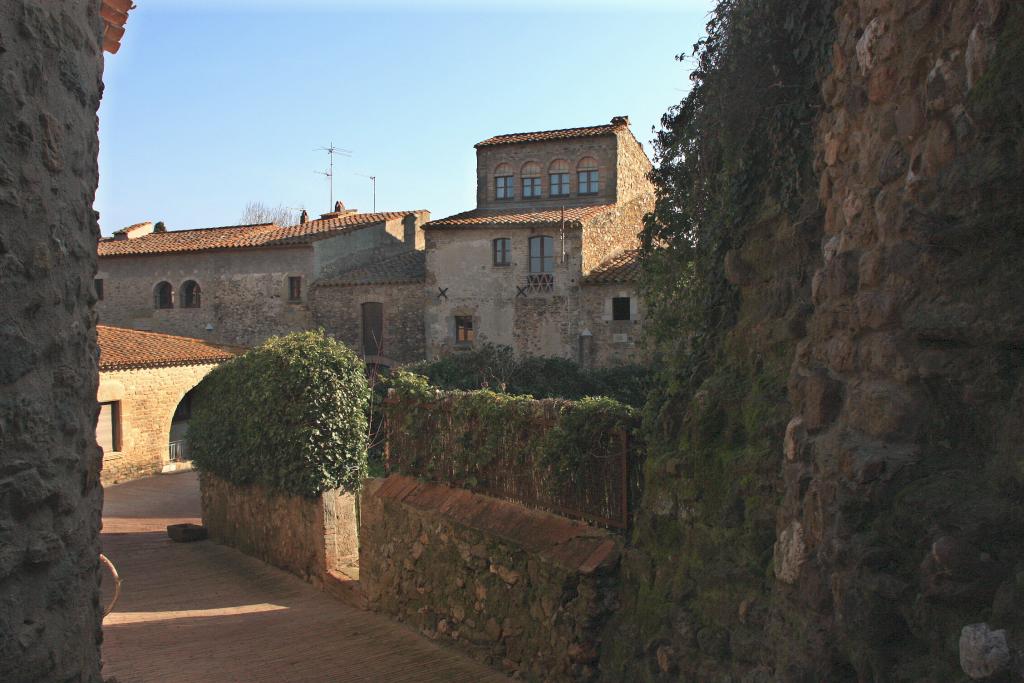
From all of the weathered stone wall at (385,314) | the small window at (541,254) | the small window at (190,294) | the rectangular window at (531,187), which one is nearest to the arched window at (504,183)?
the rectangular window at (531,187)

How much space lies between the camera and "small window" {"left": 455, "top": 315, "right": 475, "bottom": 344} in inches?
1153

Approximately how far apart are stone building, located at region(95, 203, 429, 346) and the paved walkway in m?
16.2

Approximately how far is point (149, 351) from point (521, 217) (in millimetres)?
12378

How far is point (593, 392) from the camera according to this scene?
74.5 feet

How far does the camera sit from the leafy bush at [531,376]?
2258 centimetres

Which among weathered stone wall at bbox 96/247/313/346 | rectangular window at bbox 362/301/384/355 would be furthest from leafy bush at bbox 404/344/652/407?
weathered stone wall at bbox 96/247/313/346

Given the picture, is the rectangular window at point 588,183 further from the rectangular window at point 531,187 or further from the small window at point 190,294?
the small window at point 190,294

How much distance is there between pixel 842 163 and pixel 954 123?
0.91 metres

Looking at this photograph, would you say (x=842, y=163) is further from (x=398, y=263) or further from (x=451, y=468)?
(x=398, y=263)

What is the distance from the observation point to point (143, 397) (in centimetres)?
2281

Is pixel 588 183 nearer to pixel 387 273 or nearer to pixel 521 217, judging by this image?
pixel 521 217

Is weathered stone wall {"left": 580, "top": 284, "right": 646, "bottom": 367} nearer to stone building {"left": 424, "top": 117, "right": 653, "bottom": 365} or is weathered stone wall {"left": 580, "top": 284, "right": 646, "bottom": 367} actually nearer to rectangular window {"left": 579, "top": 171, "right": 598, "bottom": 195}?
stone building {"left": 424, "top": 117, "right": 653, "bottom": 365}

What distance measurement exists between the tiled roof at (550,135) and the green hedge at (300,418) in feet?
63.1

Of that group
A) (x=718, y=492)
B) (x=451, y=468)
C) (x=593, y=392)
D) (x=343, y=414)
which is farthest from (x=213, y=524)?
(x=718, y=492)
